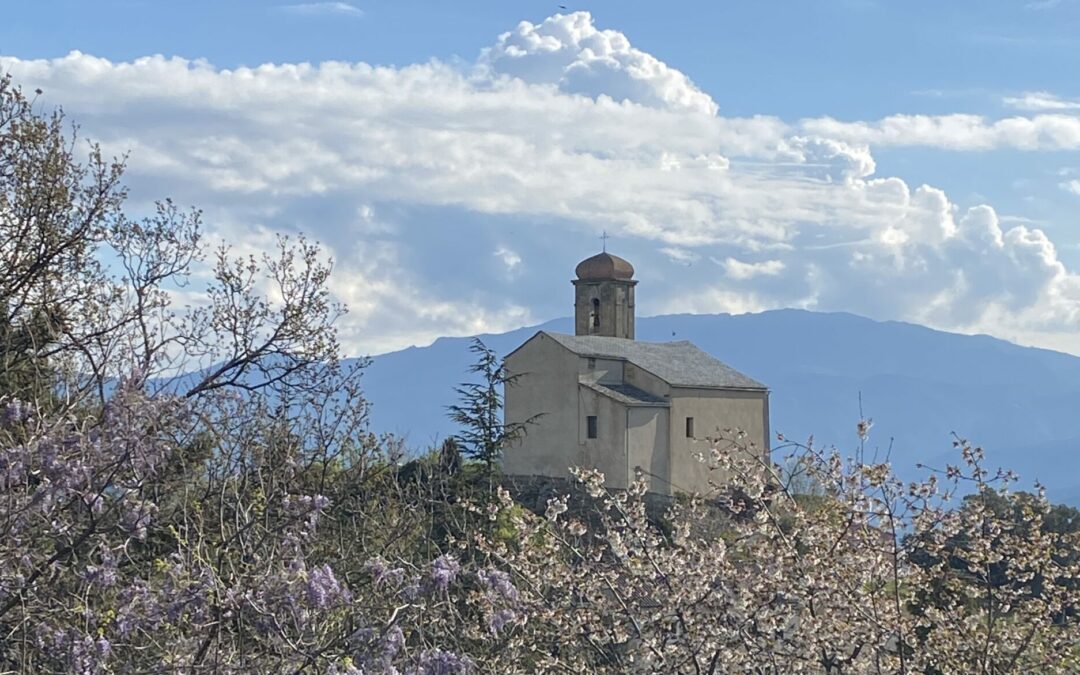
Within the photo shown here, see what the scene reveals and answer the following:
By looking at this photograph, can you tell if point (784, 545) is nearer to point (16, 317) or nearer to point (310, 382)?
point (310, 382)

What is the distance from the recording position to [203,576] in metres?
6.16

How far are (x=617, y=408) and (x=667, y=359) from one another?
514 centimetres

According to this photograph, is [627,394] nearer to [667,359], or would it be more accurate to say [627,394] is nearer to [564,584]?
[667,359]

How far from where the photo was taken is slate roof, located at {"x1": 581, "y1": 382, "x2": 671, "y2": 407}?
4722 centimetres

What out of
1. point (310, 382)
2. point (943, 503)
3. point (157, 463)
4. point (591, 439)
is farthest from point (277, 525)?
point (591, 439)

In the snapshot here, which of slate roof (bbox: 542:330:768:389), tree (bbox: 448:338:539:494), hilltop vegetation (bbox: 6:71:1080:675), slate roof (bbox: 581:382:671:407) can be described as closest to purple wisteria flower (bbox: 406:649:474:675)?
hilltop vegetation (bbox: 6:71:1080:675)

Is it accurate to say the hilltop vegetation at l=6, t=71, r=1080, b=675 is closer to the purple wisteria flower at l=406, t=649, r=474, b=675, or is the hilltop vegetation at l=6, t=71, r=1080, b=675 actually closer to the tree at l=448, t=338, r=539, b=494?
the purple wisteria flower at l=406, t=649, r=474, b=675

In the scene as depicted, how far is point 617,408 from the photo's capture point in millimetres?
47281

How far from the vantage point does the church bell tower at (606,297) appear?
56.1 m

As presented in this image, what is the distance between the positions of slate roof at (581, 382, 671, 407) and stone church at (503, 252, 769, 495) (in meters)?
0.04

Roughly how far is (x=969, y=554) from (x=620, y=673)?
2369mm

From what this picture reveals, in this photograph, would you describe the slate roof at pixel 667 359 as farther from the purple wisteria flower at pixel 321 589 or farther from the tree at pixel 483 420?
the purple wisteria flower at pixel 321 589

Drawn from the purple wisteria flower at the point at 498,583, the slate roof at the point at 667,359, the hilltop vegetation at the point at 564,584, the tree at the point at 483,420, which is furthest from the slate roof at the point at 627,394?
the purple wisteria flower at the point at 498,583

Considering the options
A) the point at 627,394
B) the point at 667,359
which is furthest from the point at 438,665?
the point at 667,359
